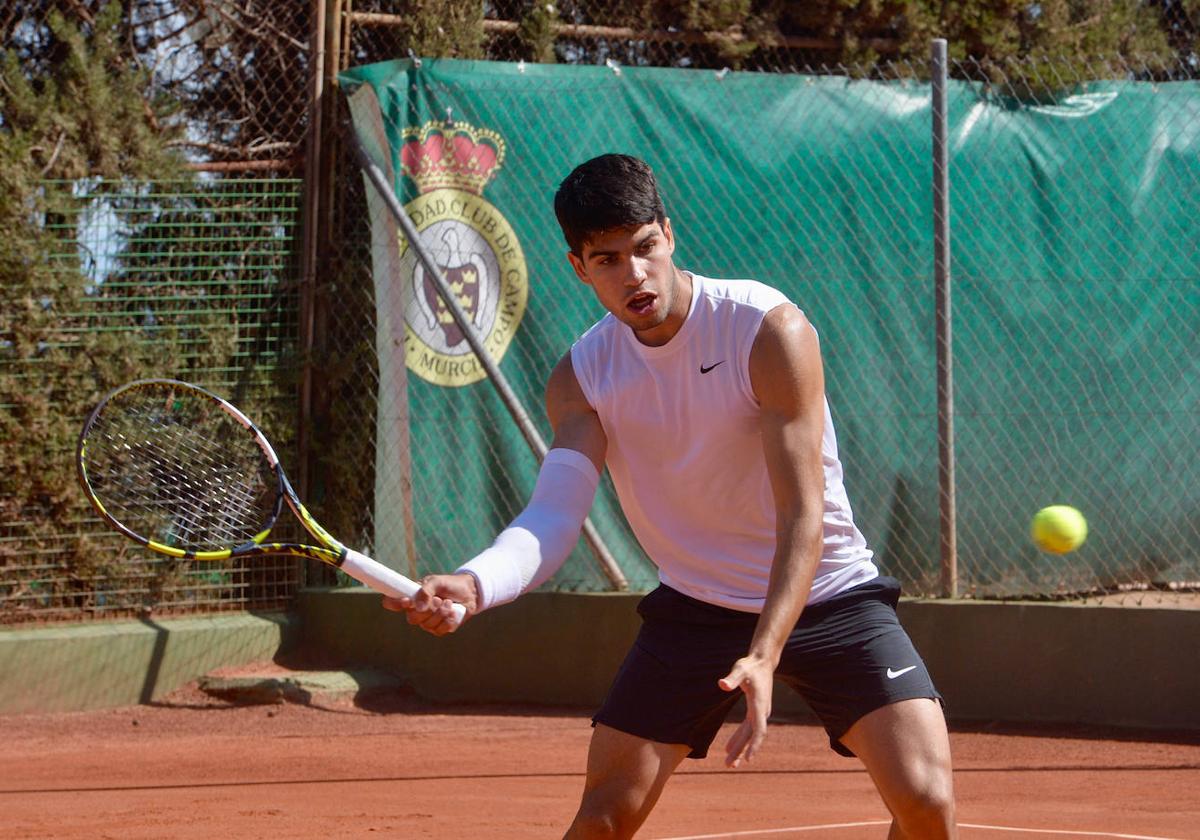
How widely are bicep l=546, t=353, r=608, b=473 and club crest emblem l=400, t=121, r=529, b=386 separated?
3738 millimetres

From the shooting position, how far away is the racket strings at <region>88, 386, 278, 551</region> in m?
4.52

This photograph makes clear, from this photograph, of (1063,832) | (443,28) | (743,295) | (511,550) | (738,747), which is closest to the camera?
(738,747)

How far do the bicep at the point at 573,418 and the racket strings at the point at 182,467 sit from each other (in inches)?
56.3

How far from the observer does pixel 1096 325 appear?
256 inches

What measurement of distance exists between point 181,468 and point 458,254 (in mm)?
2145

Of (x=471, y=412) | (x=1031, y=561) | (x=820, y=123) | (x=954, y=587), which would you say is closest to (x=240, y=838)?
(x=471, y=412)

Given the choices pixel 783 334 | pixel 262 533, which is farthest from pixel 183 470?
pixel 783 334

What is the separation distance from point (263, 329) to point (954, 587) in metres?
3.54

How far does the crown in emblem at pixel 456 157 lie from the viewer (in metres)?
6.94

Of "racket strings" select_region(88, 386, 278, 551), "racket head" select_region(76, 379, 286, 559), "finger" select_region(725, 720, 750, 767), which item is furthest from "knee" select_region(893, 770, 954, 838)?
"racket strings" select_region(88, 386, 278, 551)

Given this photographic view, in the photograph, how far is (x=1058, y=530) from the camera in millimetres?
5898

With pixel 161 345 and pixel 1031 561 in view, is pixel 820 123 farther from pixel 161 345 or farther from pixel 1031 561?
pixel 161 345

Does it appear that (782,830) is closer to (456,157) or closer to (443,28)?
(456,157)

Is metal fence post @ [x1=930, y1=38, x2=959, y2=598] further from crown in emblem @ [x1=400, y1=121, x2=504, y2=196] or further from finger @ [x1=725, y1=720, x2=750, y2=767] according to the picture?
finger @ [x1=725, y1=720, x2=750, y2=767]
